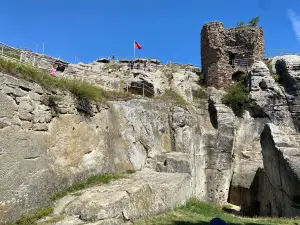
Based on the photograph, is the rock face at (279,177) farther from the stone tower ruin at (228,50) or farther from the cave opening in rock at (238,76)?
the stone tower ruin at (228,50)

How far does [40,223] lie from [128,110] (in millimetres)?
6040

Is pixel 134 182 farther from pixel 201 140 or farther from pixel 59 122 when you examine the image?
pixel 201 140

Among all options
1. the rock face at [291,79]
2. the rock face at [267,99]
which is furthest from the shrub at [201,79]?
the rock face at [291,79]

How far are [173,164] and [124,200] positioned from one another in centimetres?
491

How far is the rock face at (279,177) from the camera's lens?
10938 mm

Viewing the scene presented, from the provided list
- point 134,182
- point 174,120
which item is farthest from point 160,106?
point 134,182

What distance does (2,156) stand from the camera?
645 centimetres

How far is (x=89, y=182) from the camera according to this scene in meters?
8.60

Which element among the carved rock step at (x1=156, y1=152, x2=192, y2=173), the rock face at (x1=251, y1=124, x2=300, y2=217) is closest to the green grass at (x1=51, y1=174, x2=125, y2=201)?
the carved rock step at (x1=156, y1=152, x2=192, y2=173)

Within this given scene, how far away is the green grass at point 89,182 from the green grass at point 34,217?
0.60 meters

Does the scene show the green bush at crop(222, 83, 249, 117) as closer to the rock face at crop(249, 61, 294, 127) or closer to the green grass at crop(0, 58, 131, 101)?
the rock face at crop(249, 61, 294, 127)

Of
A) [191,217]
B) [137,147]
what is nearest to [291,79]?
[137,147]

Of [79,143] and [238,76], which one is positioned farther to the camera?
[238,76]

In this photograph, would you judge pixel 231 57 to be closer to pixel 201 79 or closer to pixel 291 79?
pixel 201 79
